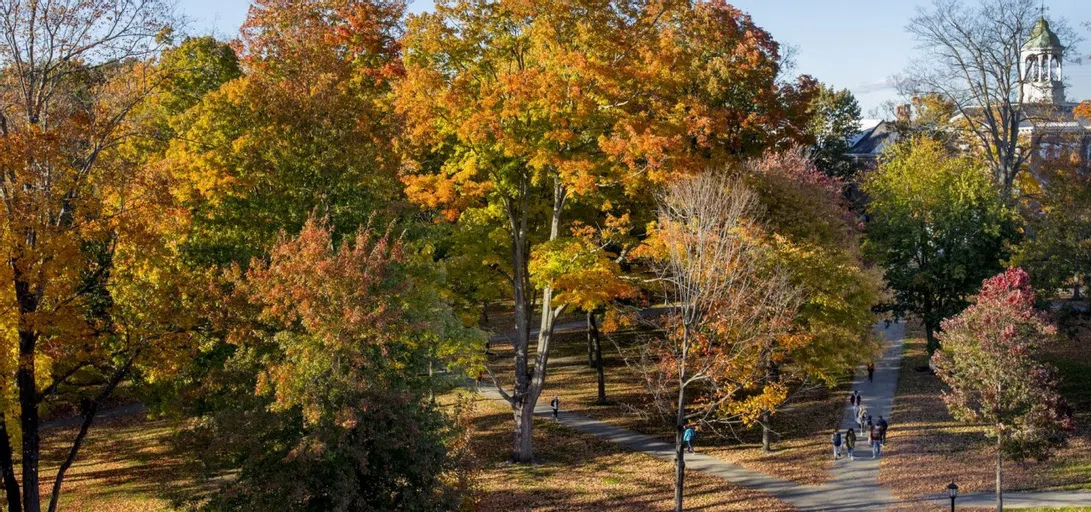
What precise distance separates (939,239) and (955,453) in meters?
10.7

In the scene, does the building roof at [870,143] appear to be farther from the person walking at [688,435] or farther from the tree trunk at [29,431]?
the tree trunk at [29,431]

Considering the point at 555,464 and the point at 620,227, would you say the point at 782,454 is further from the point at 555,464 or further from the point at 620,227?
the point at 620,227

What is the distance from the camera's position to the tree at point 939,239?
35.3 metres

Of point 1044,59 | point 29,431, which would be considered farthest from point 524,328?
point 1044,59

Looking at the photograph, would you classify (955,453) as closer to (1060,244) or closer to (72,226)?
(1060,244)

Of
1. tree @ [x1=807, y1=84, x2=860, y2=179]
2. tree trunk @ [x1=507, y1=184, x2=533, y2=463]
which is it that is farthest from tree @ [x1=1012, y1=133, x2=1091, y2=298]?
tree @ [x1=807, y1=84, x2=860, y2=179]

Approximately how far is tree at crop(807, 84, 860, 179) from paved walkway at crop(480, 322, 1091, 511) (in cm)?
2115

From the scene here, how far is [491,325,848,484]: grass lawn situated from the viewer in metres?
27.7

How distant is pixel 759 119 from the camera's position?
30.3 meters

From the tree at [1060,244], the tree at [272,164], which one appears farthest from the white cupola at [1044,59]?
the tree at [272,164]

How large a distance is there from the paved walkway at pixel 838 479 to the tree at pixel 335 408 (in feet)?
38.0

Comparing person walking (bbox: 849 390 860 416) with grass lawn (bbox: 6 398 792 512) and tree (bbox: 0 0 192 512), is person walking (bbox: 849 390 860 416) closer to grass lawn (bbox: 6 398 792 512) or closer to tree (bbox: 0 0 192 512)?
grass lawn (bbox: 6 398 792 512)

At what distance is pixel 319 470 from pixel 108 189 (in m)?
7.46

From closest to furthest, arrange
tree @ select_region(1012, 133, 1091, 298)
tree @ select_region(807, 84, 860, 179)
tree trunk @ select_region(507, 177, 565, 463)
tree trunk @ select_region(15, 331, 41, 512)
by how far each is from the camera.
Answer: tree trunk @ select_region(15, 331, 41, 512) < tree trunk @ select_region(507, 177, 565, 463) < tree @ select_region(1012, 133, 1091, 298) < tree @ select_region(807, 84, 860, 179)
